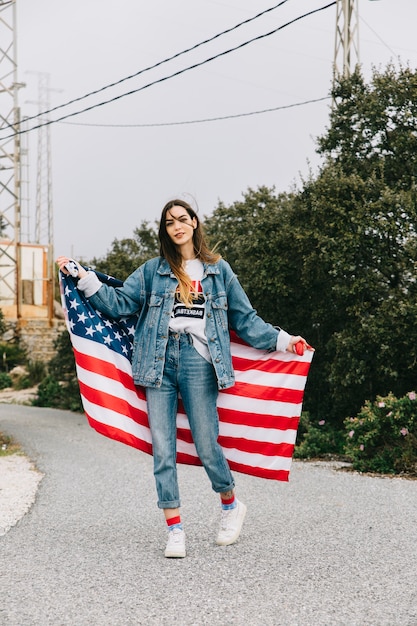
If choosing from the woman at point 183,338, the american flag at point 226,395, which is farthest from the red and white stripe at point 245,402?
the woman at point 183,338

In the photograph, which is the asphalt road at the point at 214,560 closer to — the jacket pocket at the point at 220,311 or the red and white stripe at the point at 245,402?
the red and white stripe at the point at 245,402

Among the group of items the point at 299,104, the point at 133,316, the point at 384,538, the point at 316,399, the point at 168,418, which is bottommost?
the point at 316,399

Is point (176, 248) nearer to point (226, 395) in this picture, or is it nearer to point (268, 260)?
point (226, 395)

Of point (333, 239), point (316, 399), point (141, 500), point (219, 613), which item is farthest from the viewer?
point (316, 399)

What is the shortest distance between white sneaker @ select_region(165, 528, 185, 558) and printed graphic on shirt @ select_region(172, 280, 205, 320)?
1.28m

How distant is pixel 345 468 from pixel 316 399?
188 inches

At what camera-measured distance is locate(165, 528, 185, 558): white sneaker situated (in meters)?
4.77

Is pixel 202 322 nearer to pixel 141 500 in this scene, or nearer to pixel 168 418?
pixel 168 418

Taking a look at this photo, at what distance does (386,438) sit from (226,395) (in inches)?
204

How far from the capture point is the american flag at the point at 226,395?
5223 mm

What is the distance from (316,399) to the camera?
1461 centimetres

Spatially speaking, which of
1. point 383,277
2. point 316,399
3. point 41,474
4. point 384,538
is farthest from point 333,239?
point 384,538

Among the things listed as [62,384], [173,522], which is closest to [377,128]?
[173,522]

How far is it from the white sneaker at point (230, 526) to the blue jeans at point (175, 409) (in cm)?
38
